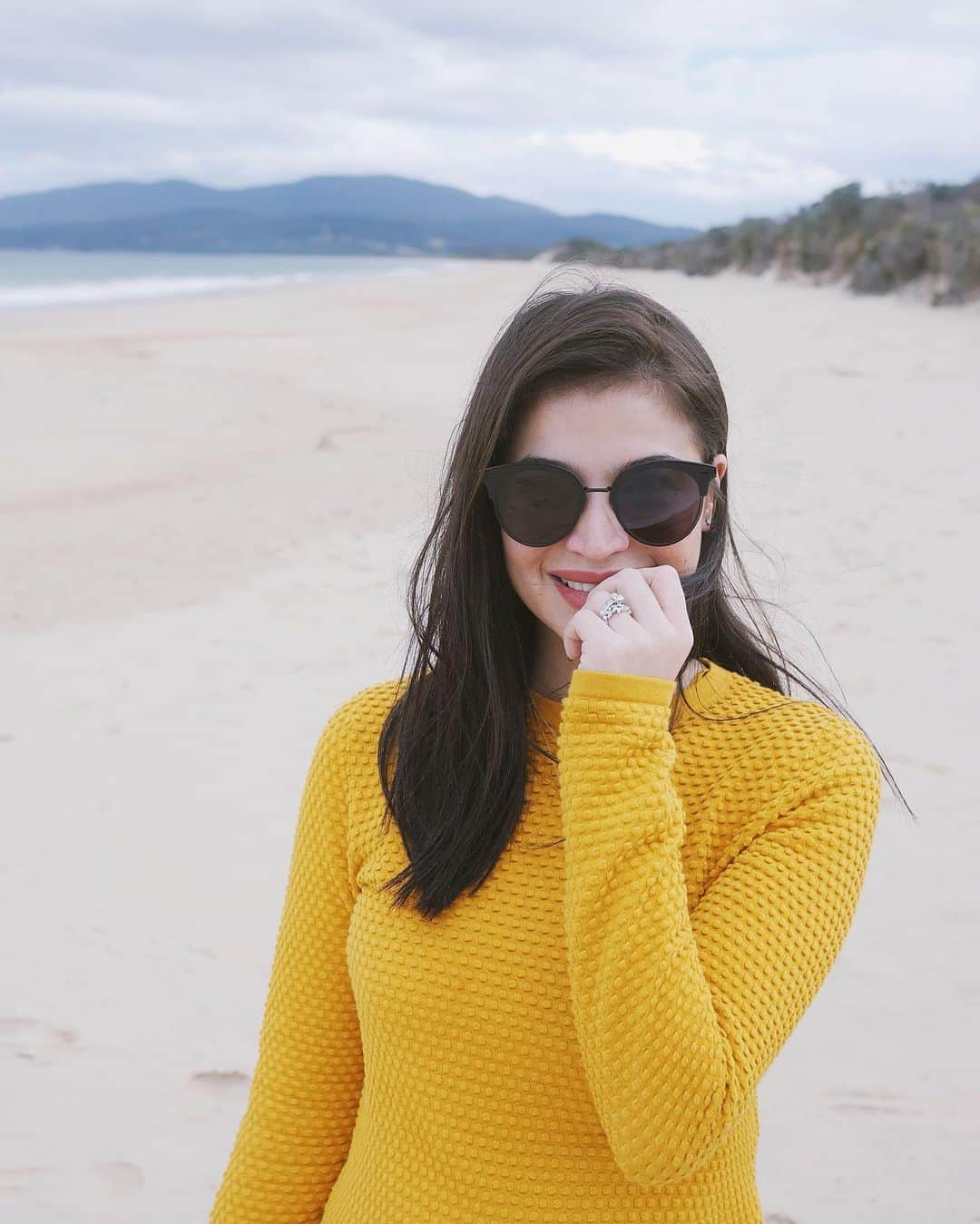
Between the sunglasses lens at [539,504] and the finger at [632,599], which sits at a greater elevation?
the sunglasses lens at [539,504]

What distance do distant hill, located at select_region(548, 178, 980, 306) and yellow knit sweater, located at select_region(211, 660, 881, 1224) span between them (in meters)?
11.4

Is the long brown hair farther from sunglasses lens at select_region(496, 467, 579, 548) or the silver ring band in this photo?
the silver ring band

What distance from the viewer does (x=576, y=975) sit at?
4.11 feet

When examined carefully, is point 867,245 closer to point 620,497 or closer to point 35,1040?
point 35,1040

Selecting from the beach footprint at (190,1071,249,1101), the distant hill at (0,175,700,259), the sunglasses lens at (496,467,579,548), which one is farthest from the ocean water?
the sunglasses lens at (496,467,579,548)

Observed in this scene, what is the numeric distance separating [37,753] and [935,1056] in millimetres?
3511

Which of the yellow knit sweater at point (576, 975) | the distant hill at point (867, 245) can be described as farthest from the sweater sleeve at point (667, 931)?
the distant hill at point (867, 245)

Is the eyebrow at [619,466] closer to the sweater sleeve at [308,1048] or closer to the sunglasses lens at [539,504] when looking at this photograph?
the sunglasses lens at [539,504]

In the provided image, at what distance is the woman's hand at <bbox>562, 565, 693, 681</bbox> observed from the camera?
1309 millimetres

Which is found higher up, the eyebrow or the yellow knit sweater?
the eyebrow

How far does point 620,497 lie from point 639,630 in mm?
186

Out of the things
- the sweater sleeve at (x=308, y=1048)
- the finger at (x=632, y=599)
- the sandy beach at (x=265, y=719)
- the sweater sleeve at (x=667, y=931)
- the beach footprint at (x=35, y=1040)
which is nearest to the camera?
the sweater sleeve at (x=667, y=931)

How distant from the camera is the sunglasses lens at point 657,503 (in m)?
1.41

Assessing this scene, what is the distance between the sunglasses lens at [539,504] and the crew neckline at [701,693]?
23 cm
